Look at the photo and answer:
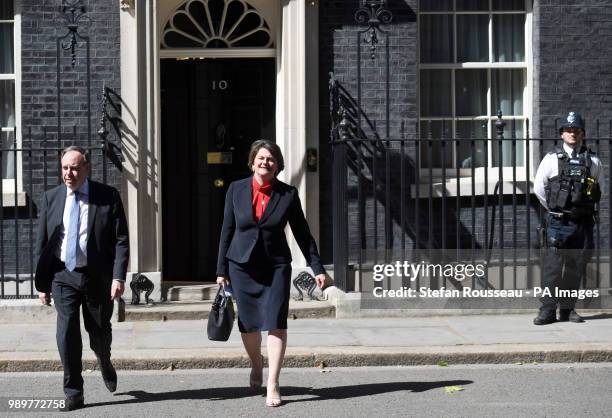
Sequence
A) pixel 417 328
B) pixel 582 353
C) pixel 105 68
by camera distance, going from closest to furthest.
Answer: pixel 582 353 → pixel 417 328 → pixel 105 68

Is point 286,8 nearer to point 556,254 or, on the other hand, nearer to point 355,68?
point 355,68

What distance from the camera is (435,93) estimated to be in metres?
11.8

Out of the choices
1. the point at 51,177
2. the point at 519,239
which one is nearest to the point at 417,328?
the point at 519,239

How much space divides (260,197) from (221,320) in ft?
2.79

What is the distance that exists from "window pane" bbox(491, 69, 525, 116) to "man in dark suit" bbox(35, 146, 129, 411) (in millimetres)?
5691

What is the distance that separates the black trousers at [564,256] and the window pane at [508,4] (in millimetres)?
2687

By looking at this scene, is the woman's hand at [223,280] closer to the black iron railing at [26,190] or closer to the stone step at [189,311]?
the stone step at [189,311]

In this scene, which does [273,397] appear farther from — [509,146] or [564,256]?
[509,146]

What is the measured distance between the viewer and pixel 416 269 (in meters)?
11.1

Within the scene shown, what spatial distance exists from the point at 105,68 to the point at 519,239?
452cm

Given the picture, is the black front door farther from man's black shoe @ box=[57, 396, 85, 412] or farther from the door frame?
man's black shoe @ box=[57, 396, 85, 412]

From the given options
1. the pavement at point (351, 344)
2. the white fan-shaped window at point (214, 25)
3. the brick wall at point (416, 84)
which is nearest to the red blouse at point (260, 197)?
the pavement at point (351, 344)

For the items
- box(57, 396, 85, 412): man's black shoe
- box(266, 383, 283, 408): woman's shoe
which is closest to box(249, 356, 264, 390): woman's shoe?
box(266, 383, 283, 408): woman's shoe

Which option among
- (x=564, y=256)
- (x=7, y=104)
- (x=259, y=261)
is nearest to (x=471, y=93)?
(x=564, y=256)
